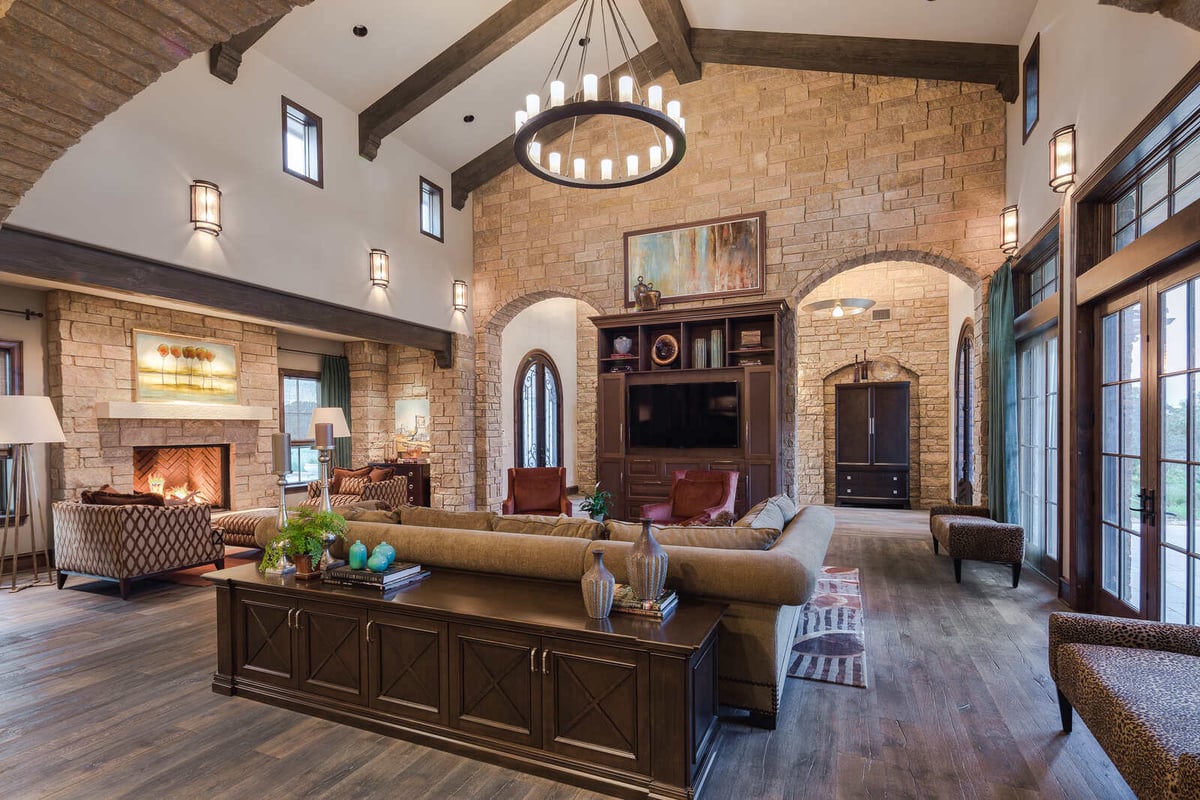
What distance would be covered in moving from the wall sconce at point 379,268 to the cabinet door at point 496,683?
5429 millimetres

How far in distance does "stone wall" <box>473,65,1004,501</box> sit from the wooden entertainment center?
1.37 feet

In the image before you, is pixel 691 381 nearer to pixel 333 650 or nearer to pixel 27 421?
pixel 333 650

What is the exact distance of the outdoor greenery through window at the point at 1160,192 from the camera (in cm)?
282

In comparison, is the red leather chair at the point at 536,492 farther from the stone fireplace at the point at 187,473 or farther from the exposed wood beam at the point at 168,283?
the stone fireplace at the point at 187,473

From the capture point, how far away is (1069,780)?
2.17 metres

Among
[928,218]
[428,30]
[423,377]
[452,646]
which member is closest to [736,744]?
[452,646]

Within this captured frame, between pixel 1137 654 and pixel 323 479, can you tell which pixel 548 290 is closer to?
pixel 323 479

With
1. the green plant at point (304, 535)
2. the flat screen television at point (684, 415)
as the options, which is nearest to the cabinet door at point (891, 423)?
the flat screen television at point (684, 415)

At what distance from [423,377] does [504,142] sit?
11.2 feet

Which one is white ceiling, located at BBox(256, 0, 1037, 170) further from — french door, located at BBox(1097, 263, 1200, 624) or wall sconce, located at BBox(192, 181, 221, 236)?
french door, located at BBox(1097, 263, 1200, 624)

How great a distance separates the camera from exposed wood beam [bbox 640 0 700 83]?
19.8ft

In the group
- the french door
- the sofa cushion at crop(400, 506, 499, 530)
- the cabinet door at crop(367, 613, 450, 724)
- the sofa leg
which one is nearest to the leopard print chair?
the sofa leg

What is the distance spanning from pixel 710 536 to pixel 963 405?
7.09 meters

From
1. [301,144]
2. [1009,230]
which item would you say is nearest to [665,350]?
[1009,230]
